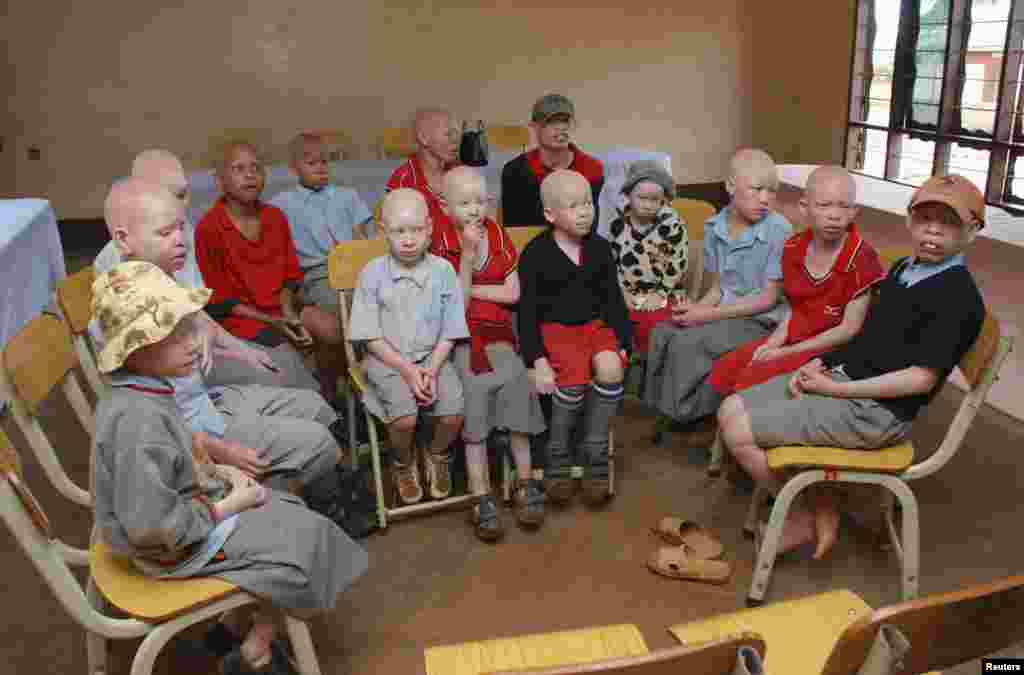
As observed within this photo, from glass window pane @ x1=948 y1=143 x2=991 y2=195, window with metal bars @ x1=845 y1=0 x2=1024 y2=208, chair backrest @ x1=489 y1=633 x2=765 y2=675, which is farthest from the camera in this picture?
glass window pane @ x1=948 y1=143 x2=991 y2=195

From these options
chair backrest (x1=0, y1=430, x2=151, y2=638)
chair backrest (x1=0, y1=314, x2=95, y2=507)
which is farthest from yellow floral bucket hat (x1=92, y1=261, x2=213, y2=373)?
chair backrest (x1=0, y1=314, x2=95, y2=507)

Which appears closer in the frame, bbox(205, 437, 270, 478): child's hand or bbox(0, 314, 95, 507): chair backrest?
bbox(0, 314, 95, 507): chair backrest

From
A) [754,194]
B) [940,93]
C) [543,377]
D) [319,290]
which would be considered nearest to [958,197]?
[754,194]

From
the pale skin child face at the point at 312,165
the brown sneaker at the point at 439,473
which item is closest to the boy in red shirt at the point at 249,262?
the pale skin child face at the point at 312,165

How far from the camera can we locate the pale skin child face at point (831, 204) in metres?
2.66

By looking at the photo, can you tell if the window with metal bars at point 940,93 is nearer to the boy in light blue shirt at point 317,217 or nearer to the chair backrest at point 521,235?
the chair backrest at point 521,235

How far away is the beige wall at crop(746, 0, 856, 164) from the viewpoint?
6055 millimetres

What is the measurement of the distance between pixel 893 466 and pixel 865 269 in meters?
0.73

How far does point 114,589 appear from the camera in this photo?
1771 mm

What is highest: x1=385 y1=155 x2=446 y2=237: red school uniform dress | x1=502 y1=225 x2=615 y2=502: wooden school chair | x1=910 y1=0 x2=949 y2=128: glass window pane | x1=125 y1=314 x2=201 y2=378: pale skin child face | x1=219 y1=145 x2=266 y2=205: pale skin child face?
x1=910 y1=0 x2=949 y2=128: glass window pane

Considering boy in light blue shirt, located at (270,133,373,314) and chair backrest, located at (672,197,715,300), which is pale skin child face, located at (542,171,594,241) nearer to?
chair backrest, located at (672,197,715,300)

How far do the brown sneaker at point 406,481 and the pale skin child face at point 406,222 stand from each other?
0.78 meters

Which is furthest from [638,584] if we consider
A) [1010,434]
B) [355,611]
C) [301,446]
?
[1010,434]

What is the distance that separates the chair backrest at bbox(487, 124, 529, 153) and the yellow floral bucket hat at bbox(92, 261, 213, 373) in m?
4.59
